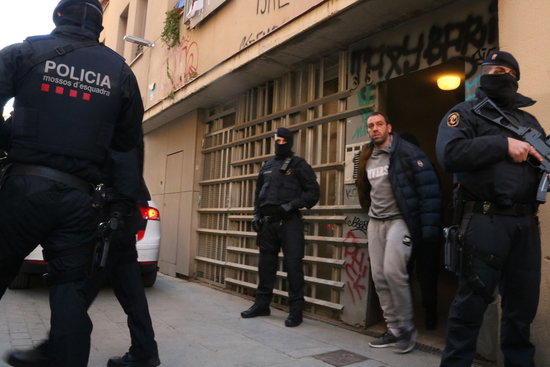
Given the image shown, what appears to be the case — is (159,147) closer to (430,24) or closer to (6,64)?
(430,24)

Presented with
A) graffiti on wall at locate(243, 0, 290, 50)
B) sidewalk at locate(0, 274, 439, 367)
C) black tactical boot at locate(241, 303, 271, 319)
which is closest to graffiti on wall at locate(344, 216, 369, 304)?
sidewalk at locate(0, 274, 439, 367)

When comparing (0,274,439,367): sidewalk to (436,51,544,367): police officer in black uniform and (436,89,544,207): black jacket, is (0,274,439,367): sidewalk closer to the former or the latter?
(436,51,544,367): police officer in black uniform

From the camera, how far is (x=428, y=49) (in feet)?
13.5

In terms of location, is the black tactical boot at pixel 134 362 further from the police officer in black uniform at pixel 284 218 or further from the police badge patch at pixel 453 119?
the police badge patch at pixel 453 119

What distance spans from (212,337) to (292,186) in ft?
5.45

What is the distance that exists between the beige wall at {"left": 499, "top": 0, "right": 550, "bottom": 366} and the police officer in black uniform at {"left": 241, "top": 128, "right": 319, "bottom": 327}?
2089mm

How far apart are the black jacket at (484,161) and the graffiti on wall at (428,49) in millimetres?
1264

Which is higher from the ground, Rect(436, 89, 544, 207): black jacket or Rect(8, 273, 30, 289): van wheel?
Rect(436, 89, 544, 207): black jacket

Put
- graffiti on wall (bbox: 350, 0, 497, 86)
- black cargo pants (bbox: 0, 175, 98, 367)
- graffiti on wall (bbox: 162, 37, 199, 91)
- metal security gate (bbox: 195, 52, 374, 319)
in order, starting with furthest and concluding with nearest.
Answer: graffiti on wall (bbox: 162, 37, 199, 91), metal security gate (bbox: 195, 52, 374, 319), graffiti on wall (bbox: 350, 0, 497, 86), black cargo pants (bbox: 0, 175, 98, 367)

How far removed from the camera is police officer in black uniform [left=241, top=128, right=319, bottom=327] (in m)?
4.55

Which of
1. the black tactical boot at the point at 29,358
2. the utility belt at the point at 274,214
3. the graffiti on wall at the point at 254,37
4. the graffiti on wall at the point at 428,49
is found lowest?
the black tactical boot at the point at 29,358

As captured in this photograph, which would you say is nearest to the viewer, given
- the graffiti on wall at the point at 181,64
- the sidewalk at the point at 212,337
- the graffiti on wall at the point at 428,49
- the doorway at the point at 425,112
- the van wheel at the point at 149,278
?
the sidewalk at the point at 212,337

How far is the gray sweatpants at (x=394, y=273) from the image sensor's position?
3.63 meters

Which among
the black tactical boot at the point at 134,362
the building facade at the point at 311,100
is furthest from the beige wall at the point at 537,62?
the black tactical boot at the point at 134,362
